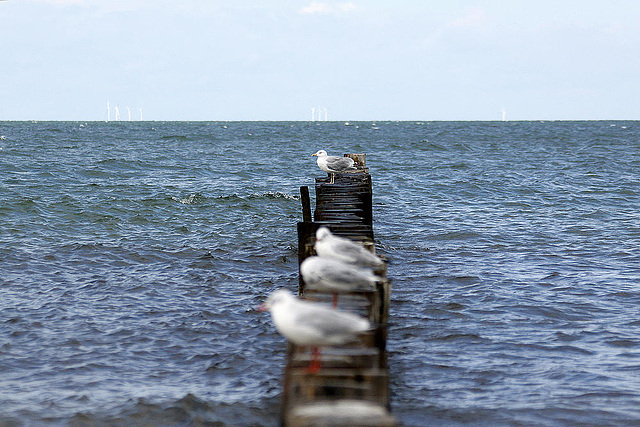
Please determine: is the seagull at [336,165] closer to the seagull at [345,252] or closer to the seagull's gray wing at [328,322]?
the seagull at [345,252]

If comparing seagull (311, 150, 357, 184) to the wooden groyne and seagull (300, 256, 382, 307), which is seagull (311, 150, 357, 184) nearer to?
the wooden groyne

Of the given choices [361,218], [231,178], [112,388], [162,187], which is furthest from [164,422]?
[231,178]

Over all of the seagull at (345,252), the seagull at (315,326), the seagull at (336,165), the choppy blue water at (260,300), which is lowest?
the choppy blue water at (260,300)

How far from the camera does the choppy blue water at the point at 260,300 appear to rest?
7.80 m

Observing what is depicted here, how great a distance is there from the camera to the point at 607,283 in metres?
13.0

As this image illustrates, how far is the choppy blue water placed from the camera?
780cm

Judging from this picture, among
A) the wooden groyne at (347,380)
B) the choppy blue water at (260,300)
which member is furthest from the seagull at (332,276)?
the choppy blue water at (260,300)

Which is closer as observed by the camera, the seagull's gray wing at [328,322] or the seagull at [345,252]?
the seagull's gray wing at [328,322]

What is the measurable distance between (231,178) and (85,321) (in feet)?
71.4

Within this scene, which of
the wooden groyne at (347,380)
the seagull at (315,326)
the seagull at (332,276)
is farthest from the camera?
the seagull at (332,276)

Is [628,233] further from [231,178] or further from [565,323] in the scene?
[231,178]

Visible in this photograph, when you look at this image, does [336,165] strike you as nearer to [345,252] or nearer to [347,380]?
[345,252]

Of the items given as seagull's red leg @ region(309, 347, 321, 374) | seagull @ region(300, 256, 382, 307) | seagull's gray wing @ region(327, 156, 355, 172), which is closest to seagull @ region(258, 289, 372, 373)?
seagull's red leg @ region(309, 347, 321, 374)

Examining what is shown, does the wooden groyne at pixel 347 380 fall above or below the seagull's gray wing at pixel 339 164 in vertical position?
below
